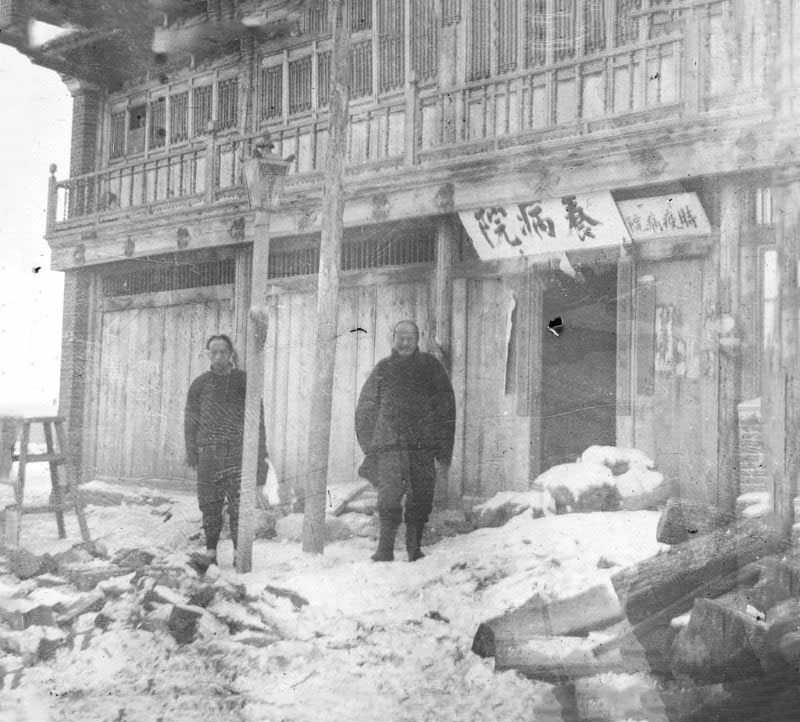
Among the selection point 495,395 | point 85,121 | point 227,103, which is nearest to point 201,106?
point 227,103

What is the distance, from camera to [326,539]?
572 cm

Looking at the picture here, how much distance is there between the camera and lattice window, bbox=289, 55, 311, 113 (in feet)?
25.1

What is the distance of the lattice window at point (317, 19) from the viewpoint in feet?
24.7

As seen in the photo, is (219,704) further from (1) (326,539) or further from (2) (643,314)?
(2) (643,314)

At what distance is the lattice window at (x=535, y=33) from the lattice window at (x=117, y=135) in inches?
191

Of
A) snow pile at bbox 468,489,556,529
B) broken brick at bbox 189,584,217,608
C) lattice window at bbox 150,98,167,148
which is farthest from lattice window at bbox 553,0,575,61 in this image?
broken brick at bbox 189,584,217,608

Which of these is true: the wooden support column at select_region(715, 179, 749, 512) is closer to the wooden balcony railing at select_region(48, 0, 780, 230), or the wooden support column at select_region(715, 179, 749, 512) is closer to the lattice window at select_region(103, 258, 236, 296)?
the wooden balcony railing at select_region(48, 0, 780, 230)

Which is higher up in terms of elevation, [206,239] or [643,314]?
[206,239]

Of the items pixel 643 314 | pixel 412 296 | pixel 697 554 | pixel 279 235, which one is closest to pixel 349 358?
pixel 412 296

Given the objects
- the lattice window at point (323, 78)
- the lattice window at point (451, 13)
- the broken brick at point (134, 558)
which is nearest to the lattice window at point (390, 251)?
the lattice window at point (323, 78)

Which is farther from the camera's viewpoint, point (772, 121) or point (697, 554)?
point (772, 121)

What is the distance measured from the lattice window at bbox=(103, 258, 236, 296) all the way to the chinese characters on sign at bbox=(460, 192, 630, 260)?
2917 mm

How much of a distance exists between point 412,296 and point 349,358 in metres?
0.77

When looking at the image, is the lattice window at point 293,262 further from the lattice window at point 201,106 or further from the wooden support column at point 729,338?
the wooden support column at point 729,338
